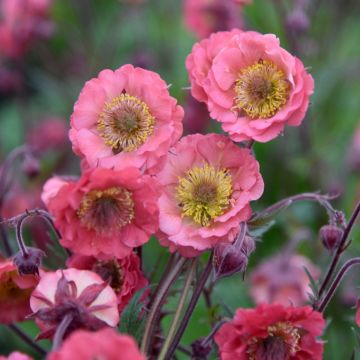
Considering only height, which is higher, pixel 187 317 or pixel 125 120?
pixel 125 120

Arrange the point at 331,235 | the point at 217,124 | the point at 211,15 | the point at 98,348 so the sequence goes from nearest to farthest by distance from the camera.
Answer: the point at 98,348
the point at 331,235
the point at 211,15
the point at 217,124

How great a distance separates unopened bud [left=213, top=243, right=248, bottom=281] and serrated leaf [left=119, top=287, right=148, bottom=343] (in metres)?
0.12

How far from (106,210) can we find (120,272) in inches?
5.9

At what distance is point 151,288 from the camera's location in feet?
4.65

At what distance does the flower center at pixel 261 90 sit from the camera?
1397 mm

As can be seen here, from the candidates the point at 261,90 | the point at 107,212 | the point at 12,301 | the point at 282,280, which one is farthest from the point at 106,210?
the point at 282,280

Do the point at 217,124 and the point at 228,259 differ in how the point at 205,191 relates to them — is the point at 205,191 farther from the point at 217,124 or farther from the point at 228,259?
the point at 217,124

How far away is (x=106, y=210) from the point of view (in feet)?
4.06

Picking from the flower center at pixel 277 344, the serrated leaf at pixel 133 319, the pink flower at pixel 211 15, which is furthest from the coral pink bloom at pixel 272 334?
the pink flower at pixel 211 15

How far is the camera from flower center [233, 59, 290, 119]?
1397mm

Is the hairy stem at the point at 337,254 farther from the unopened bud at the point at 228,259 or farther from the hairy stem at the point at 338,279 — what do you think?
the unopened bud at the point at 228,259

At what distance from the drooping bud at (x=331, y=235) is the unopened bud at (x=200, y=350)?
0.25 m

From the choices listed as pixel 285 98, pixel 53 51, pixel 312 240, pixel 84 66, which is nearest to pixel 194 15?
pixel 84 66

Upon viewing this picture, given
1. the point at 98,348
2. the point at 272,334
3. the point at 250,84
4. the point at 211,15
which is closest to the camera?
the point at 98,348
